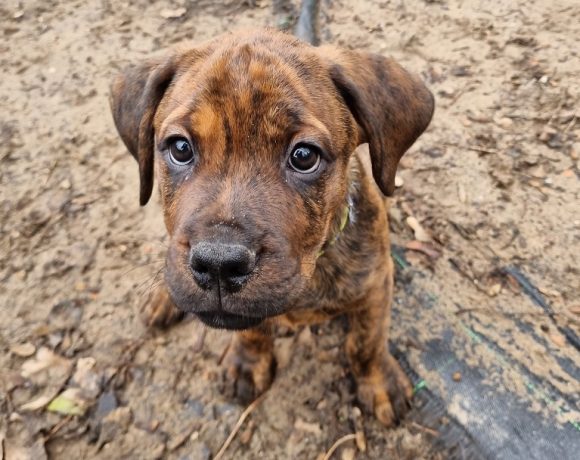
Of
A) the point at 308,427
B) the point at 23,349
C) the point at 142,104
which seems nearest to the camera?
the point at 142,104

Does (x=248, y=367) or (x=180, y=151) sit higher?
(x=180, y=151)

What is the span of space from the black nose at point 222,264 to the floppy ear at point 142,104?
1190mm

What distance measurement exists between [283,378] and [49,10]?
5845 millimetres

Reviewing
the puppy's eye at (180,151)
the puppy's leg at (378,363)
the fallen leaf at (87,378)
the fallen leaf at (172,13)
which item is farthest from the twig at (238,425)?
the fallen leaf at (172,13)

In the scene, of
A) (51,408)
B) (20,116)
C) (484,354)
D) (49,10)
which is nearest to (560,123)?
(484,354)

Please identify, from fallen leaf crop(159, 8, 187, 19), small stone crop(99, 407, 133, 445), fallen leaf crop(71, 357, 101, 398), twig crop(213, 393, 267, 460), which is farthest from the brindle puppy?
fallen leaf crop(159, 8, 187, 19)

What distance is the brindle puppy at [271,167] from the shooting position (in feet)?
8.16

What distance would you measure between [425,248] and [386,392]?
133cm

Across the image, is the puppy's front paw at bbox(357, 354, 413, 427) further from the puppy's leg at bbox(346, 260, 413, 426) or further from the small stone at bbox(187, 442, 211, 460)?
the small stone at bbox(187, 442, 211, 460)

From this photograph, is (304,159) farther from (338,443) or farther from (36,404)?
(36,404)

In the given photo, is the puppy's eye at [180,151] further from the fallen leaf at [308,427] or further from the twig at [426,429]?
the twig at [426,429]

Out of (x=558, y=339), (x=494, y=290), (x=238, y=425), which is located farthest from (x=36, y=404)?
(x=558, y=339)

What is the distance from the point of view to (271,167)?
8.91 feet

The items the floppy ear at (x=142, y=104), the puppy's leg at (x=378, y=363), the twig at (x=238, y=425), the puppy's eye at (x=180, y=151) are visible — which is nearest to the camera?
the puppy's eye at (x=180, y=151)
